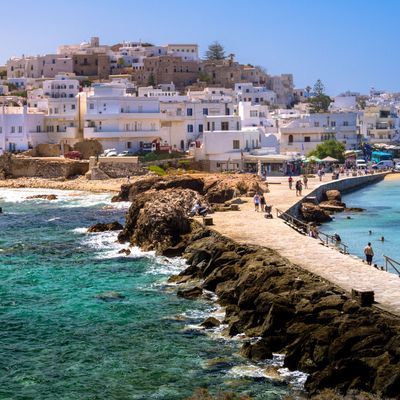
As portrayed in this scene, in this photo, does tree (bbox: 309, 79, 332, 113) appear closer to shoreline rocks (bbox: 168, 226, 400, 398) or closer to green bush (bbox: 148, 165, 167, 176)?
green bush (bbox: 148, 165, 167, 176)

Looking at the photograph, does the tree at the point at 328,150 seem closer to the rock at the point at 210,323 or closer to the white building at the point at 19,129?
the white building at the point at 19,129

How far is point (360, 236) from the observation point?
39375 millimetres

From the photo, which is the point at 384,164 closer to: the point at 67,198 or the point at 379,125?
the point at 379,125

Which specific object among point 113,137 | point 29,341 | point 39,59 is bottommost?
point 29,341

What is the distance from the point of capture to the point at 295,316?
811 inches

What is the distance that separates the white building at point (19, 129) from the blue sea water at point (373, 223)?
2799 centimetres

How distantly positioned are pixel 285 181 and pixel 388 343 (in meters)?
42.3

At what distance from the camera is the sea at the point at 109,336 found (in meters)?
18.3

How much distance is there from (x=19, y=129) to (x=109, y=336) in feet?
171

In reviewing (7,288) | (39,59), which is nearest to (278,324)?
(7,288)

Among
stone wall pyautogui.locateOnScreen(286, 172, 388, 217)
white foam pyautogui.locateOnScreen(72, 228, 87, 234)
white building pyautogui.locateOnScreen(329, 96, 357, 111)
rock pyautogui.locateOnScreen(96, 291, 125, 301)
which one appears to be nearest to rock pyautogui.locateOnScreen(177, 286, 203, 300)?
rock pyautogui.locateOnScreen(96, 291, 125, 301)

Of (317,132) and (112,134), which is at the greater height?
(112,134)

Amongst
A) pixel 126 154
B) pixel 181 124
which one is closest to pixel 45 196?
pixel 126 154

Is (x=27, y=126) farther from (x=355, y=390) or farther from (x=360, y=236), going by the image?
(x=355, y=390)
